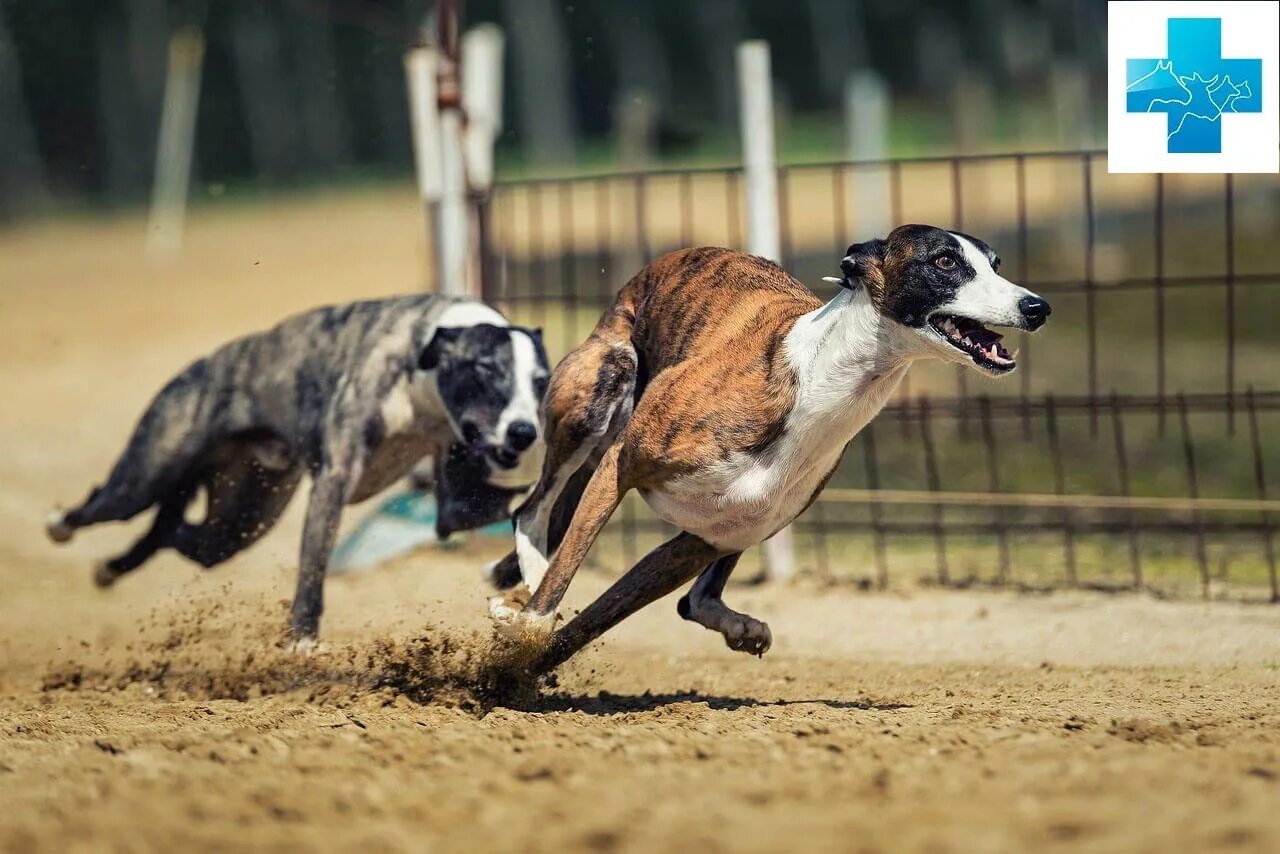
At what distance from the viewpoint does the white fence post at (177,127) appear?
25.0 meters

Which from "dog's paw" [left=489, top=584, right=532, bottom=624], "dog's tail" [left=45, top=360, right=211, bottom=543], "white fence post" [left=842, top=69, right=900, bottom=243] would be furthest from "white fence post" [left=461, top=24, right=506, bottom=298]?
"white fence post" [left=842, top=69, right=900, bottom=243]

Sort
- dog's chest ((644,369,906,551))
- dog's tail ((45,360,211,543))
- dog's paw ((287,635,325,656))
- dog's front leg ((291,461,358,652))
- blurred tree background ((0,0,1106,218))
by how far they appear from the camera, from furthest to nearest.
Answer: blurred tree background ((0,0,1106,218)) < dog's tail ((45,360,211,543)) < dog's front leg ((291,461,358,652)) < dog's paw ((287,635,325,656)) < dog's chest ((644,369,906,551))

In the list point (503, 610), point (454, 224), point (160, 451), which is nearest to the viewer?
point (503, 610)

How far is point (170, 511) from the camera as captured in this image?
792 cm

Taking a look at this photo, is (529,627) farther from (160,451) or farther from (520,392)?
(160,451)

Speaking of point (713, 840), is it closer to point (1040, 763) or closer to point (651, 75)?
point (1040, 763)

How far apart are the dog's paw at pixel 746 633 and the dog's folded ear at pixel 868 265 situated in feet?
4.13

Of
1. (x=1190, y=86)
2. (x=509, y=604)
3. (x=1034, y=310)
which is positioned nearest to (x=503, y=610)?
(x=509, y=604)

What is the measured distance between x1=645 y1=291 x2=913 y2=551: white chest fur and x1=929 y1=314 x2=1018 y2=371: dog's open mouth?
14 cm

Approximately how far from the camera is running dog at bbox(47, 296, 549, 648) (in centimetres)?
654

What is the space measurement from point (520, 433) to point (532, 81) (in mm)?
19343

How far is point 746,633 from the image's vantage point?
556 cm

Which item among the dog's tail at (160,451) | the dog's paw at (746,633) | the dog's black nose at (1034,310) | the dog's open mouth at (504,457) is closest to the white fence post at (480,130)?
the dog's tail at (160,451)

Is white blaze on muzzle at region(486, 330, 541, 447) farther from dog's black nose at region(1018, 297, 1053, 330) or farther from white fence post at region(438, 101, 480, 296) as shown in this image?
dog's black nose at region(1018, 297, 1053, 330)
